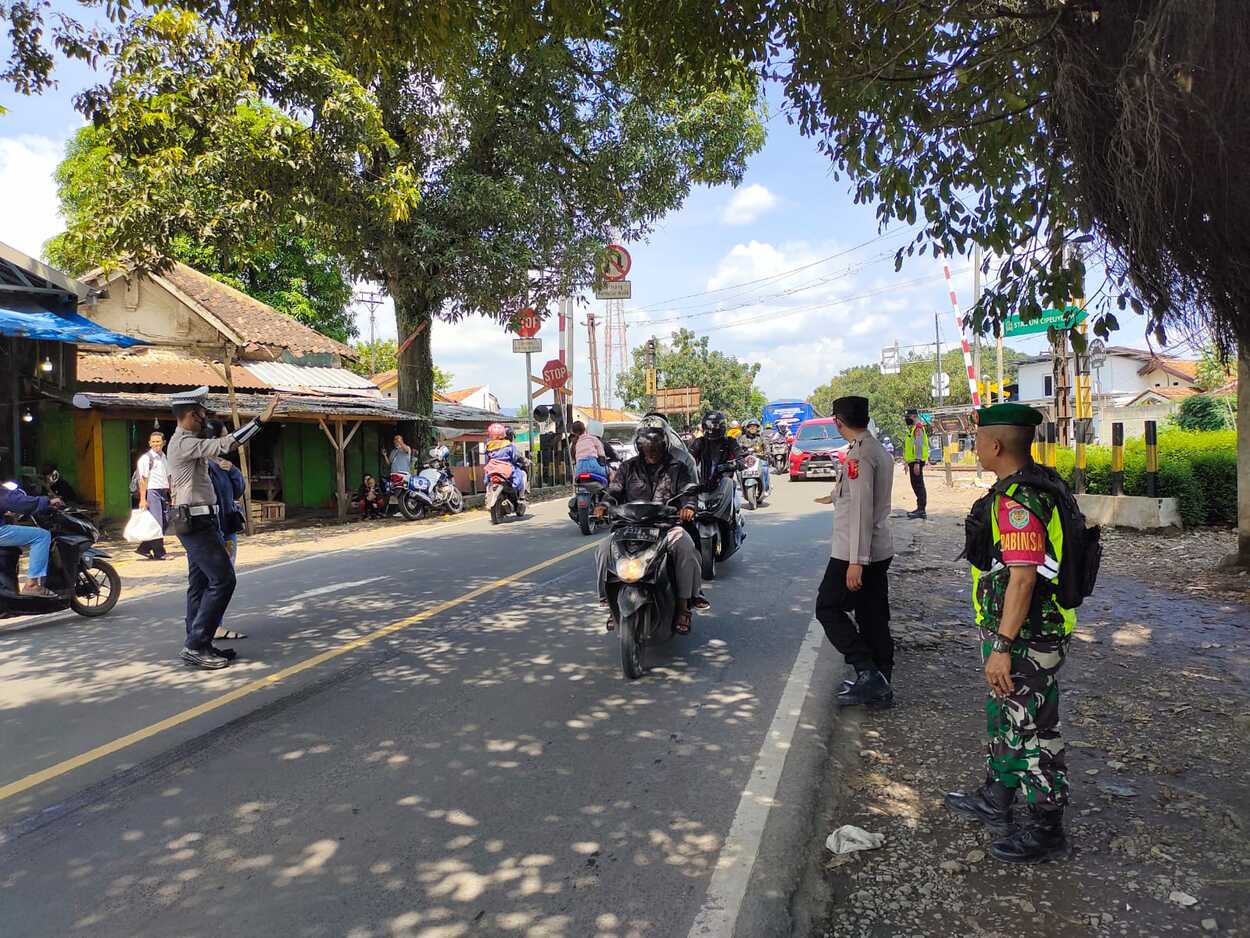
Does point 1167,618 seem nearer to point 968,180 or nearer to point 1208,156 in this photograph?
point 968,180

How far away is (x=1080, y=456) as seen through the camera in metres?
11.7

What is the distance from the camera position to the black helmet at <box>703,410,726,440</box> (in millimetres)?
9133

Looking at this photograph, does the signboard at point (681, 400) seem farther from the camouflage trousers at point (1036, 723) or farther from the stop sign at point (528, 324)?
the camouflage trousers at point (1036, 723)

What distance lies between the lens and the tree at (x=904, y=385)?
232 feet

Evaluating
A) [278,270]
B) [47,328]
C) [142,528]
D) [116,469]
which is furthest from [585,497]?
[278,270]

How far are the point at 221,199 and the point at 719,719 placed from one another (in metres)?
13.1

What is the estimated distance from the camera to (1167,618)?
661 centimetres

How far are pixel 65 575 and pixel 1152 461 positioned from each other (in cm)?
1241

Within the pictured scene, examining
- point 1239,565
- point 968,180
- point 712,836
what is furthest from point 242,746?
point 1239,565

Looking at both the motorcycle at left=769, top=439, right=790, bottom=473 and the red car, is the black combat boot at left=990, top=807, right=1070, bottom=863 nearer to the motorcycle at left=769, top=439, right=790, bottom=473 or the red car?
the red car

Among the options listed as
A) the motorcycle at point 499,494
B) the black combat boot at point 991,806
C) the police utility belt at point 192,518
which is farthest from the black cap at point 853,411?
the motorcycle at point 499,494

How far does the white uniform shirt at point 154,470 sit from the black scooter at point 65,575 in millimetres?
4559

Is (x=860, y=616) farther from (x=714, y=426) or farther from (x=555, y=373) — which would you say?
(x=555, y=373)

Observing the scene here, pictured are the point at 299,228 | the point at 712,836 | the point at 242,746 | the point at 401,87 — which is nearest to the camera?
the point at 712,836
